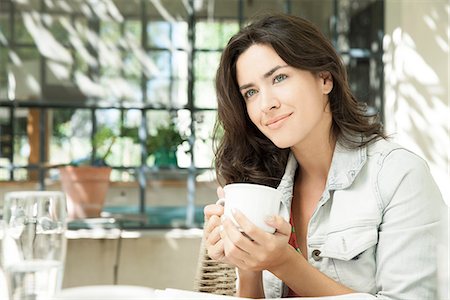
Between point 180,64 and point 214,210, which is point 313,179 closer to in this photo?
point 214,210

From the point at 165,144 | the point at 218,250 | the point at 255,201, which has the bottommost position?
the point at 218,250

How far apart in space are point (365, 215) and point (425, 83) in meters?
2.65

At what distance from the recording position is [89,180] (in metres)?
3.71

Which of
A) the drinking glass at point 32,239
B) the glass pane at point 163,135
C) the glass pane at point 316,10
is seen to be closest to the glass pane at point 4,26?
the glass pane at point 163,135

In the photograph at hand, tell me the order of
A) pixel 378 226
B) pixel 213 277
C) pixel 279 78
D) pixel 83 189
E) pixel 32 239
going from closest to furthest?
pixel 32 239 < pixel 378 226 < pixel 279 78 < pixel 213 277 < pixel 83 189

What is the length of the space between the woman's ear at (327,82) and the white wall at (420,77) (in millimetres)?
2150

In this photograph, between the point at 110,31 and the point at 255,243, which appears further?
the point at 110,31

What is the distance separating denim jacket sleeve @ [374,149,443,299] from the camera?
1.21m

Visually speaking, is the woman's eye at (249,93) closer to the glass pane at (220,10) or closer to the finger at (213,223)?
the finger at (213,223)

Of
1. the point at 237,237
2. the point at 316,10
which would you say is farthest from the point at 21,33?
the point at 237,237

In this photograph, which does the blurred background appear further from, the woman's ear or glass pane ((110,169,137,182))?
the woman's ear

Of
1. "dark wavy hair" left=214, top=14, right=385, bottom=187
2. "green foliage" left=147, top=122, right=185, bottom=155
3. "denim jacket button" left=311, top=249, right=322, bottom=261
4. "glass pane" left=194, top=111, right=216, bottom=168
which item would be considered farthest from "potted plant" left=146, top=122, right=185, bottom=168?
"denim jacket button" left=311, top=249, right=322, bottom=261

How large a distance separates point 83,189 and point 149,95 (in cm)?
68

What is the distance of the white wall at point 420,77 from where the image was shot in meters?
3.64
